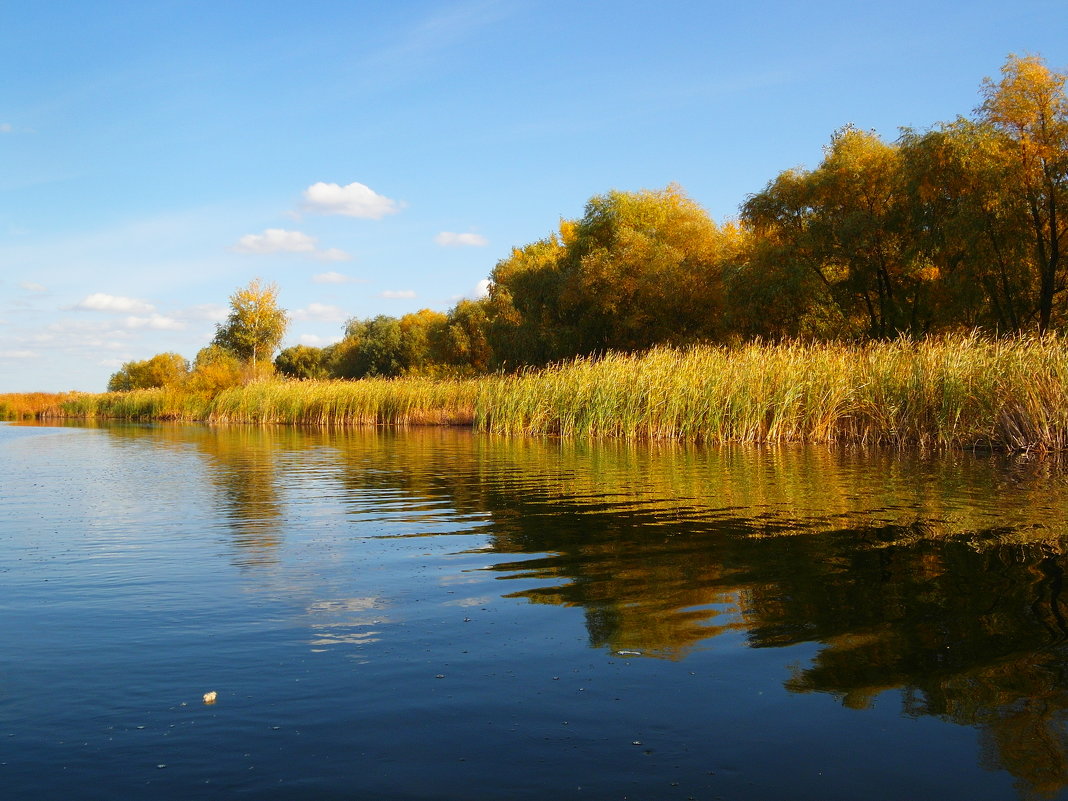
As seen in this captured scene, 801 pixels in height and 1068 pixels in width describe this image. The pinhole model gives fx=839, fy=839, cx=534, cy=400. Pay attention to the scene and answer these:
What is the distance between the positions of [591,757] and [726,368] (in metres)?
17.5

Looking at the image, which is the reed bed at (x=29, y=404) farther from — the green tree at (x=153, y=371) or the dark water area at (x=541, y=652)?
the dark water area at (x=541, y=652)

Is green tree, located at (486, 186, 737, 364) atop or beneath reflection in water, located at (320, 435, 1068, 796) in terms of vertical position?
atop

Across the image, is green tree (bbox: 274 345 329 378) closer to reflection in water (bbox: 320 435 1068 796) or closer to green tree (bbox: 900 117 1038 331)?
green tree (bbox: 900 117 1038 331)

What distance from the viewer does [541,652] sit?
3.87 meters

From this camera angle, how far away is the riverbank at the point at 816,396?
14.9 m

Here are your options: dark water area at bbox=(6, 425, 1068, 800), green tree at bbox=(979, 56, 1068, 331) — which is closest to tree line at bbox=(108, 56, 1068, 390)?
green tree at bbox=(979, 56, 1068, 331)

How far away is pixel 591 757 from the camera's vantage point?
2779mm

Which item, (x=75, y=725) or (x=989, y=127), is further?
(x=989, y=127)

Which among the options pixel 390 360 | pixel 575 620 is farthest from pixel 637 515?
pixel 390 360

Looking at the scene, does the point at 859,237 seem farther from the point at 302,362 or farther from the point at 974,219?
the point at 302,362

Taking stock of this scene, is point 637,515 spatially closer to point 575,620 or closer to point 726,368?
point 575,620

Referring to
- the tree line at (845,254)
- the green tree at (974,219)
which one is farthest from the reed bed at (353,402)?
the green tree at (974,219)

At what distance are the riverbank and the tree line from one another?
4640 millimetres

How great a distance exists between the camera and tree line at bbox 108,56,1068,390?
992 inches
